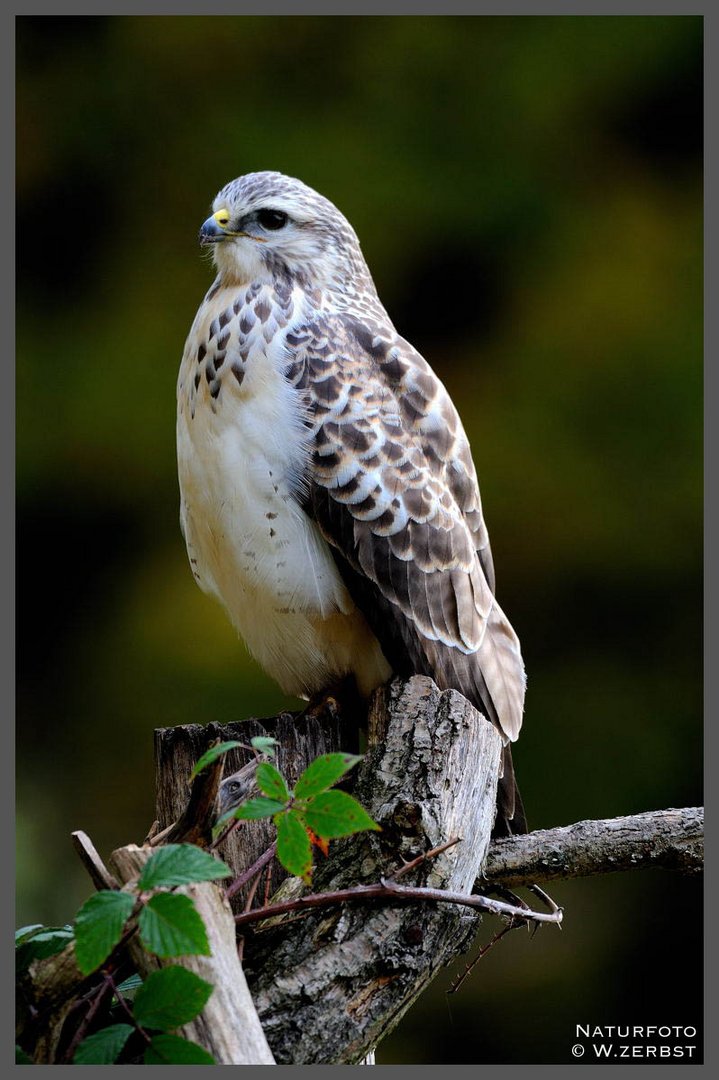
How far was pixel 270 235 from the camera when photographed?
9.30 ft

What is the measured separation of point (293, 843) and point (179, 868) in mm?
173

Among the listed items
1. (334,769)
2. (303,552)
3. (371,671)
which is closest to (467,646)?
(371,671)

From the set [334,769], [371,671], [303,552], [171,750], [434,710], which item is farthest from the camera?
[371,671]

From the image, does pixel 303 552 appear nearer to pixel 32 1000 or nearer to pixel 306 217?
pixel 306 217

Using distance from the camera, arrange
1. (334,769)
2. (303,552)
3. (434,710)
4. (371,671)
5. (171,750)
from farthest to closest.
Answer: (371,671) < (303,552) < (171,750) < (434,710) < (334,769)

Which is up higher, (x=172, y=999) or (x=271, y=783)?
(x=271, y=783)

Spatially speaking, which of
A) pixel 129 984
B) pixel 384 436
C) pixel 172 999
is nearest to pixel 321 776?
pixel 172 999

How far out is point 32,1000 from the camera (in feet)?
5.84

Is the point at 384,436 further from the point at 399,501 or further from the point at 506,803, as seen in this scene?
the point at 506,803

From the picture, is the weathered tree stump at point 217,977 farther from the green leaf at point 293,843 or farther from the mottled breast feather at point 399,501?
the mottled breast feather at point 399,501

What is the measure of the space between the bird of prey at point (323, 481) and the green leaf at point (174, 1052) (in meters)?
1.12

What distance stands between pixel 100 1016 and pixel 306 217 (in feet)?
6.08

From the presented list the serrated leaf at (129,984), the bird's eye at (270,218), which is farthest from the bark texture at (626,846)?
the bird's eye at (270,218)

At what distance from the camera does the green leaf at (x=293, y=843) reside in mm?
1731
